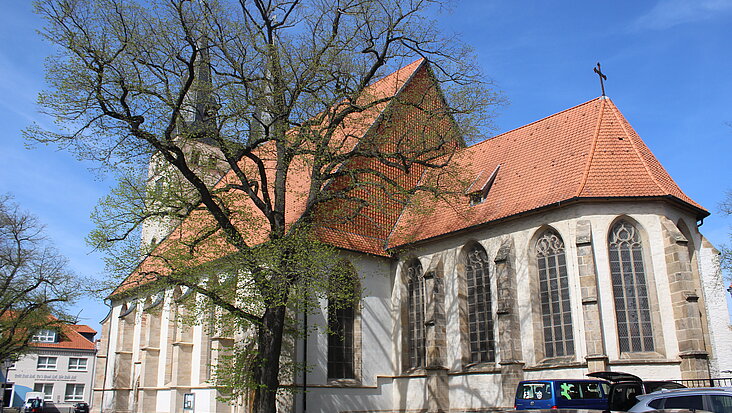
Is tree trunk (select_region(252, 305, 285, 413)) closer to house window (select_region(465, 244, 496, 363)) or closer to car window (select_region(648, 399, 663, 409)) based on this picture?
house window (select_region(465, 244, 496, 363))

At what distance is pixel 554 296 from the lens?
683 inches

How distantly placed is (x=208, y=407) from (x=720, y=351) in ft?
51.2

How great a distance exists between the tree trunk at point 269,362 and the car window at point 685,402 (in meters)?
9.70

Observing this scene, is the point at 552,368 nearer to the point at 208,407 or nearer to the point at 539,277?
the point at 539,277

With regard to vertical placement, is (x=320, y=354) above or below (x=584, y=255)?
below

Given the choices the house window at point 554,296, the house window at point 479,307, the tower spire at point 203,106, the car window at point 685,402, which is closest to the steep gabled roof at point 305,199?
the tower spire at point 203,106

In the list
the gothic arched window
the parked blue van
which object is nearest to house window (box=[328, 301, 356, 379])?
the gothic arched window

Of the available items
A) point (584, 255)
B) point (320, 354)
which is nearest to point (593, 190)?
point (584, 255)

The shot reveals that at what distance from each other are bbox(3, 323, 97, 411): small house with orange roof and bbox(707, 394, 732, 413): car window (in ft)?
155

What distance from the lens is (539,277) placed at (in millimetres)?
17875

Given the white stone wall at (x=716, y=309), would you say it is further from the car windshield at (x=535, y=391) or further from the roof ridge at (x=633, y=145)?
the car windshield at (x=535, y=391)

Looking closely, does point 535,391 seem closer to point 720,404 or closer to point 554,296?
point 554,296

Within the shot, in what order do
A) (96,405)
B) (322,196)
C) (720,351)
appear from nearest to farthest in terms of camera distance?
1. (720,351)
2. (322,196)
3. (96,405)

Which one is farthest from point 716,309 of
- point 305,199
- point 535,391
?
point 305,199
